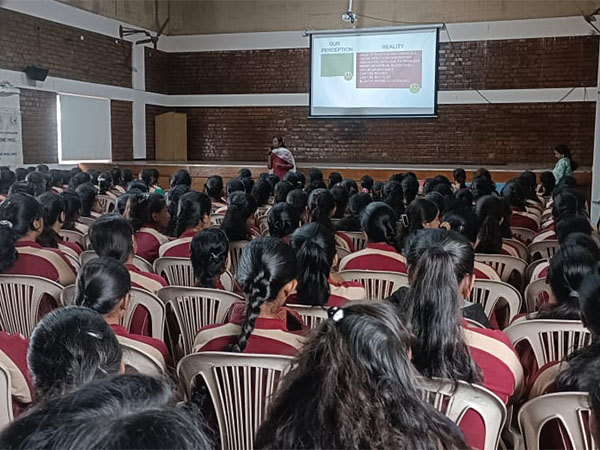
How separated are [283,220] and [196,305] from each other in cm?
122

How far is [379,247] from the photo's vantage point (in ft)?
11.0

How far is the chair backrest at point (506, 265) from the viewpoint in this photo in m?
3.31

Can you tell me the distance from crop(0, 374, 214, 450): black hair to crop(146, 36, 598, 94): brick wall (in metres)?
11.0

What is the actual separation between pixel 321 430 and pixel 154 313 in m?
1.63

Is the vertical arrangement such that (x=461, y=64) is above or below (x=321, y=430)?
above

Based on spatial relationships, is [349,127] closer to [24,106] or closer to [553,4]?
[553,4]

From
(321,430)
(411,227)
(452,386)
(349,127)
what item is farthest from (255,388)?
(349,127)

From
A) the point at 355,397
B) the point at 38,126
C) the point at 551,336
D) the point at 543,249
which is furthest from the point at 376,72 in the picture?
the point at 355,397

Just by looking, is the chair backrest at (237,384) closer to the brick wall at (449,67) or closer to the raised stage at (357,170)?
the raised stage at (357,170)

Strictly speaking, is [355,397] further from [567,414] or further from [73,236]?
[73,236]

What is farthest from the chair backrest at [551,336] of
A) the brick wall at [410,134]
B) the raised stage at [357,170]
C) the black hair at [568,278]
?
the brick wall at [410,134]

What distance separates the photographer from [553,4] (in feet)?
34.0

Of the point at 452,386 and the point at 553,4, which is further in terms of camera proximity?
the point at 553,4

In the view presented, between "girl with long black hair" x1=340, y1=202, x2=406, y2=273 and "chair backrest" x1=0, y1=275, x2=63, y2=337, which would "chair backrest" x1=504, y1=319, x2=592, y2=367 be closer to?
"girl with long black hair" x1=340, y1=202, x2=406, y2=273
